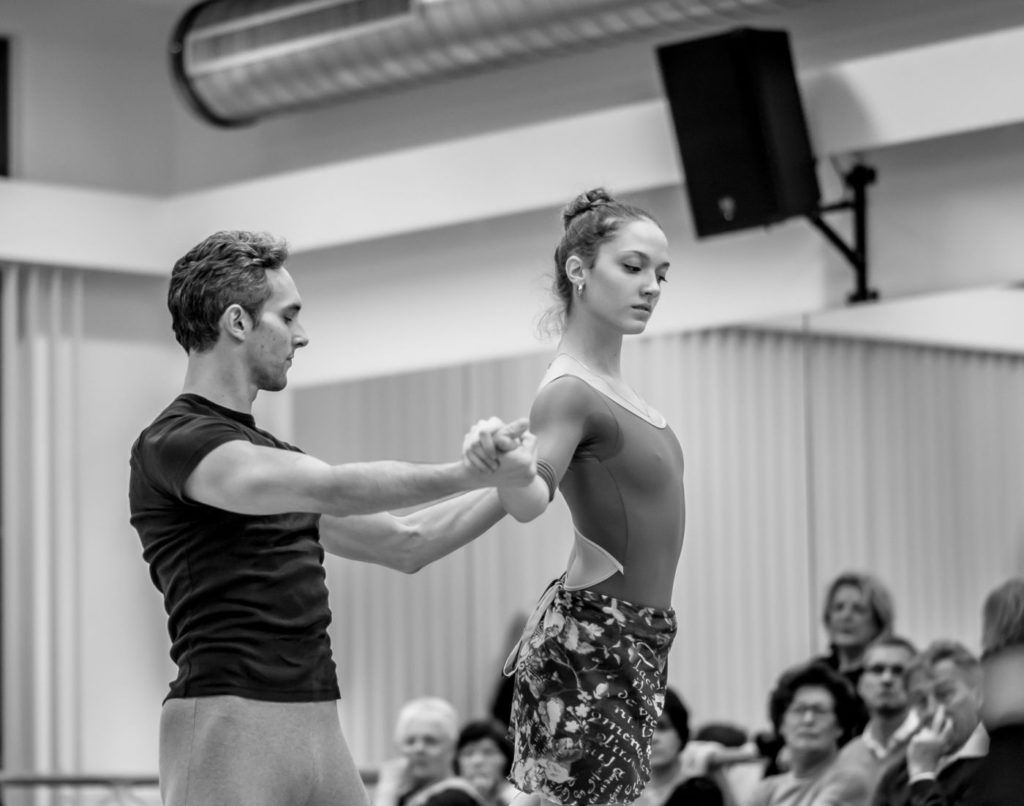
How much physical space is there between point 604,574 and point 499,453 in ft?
1.41

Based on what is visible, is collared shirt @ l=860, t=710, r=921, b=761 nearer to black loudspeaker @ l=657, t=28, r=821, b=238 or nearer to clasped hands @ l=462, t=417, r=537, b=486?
black loudspeaker @ l=657, t=28, r=821, b=238

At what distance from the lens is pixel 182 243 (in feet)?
26.5

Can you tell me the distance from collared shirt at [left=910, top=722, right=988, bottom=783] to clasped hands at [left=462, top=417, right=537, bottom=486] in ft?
7.52

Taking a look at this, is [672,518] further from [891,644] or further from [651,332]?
[651,332]

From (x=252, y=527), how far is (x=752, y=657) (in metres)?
3.90

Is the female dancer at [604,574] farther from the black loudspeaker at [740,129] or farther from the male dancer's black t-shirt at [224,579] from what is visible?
the black loudspeaker at [740,129]

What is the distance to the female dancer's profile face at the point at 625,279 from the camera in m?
3.01

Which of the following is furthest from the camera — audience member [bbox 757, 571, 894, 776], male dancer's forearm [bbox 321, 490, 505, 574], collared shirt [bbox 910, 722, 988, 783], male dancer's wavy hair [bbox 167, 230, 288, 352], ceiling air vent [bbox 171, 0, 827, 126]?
ceiling air vent [bbox 171, 0, 827, 126]

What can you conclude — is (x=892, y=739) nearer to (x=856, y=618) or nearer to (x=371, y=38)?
(x=856, y=618)

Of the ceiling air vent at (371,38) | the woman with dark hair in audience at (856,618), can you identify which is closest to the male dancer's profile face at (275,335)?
the woman with dark hair in audience at (856,618)

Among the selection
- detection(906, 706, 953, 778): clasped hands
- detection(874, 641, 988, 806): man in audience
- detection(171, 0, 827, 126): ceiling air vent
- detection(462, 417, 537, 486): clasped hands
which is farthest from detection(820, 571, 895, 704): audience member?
detection(462, 417, 537, 486): clasped hands

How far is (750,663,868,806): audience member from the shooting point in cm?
503

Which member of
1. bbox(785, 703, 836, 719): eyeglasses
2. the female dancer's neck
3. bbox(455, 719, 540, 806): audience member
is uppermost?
the female dancer's neck

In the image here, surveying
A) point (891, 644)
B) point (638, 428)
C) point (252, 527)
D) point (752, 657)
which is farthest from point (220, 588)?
point (752, 657)
